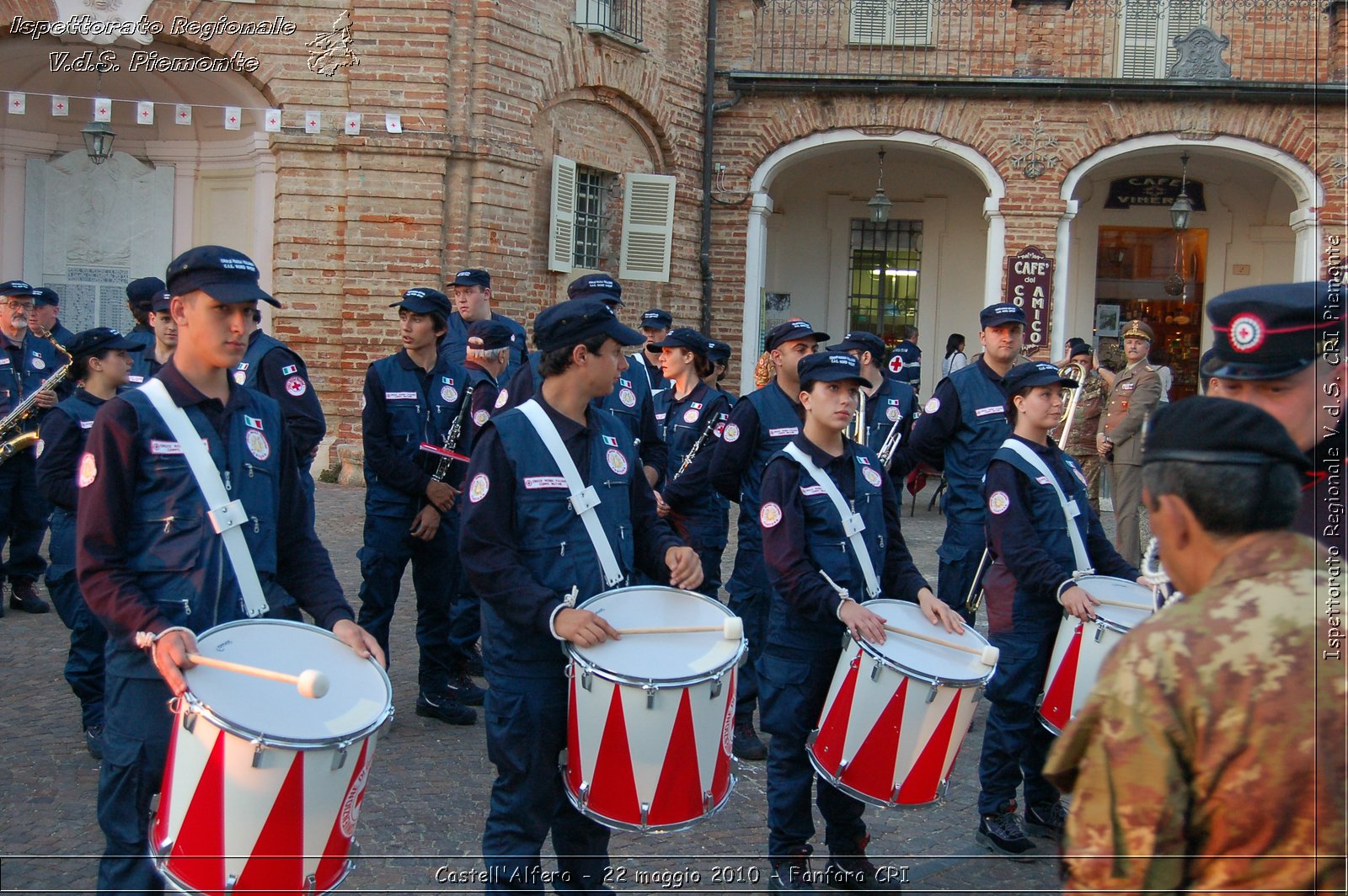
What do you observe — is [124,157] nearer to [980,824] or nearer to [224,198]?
[224,198]

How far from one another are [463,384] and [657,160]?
1041cm

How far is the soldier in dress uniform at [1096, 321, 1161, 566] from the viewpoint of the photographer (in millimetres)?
11055

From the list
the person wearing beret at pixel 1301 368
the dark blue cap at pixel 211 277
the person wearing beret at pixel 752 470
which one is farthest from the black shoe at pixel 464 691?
the person wearing beret at pixel 1301 368

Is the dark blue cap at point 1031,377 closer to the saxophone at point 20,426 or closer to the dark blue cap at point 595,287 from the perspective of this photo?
the dark blue cap at point 595,287

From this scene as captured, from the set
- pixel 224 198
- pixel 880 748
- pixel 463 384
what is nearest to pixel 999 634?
pixel 880 748

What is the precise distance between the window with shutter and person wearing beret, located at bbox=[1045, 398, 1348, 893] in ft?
47.4

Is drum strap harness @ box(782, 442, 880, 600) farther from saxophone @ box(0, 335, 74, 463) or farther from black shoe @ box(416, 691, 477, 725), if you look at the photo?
saxophone @ box(0, 335, 74, 463)

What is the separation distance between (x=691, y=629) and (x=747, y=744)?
254cm

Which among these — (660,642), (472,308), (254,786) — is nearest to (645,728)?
(660,642)

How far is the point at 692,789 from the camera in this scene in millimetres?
3525

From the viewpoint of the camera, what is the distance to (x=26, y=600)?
27.7ft

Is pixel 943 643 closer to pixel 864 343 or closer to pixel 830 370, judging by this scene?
pixel 830 370

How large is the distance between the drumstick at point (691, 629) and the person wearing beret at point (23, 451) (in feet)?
20.0

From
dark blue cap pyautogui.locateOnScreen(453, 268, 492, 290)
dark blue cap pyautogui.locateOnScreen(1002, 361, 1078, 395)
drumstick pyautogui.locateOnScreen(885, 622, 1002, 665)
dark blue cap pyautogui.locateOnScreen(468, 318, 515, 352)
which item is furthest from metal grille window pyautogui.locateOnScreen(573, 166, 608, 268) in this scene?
drumstick pyautogui.locateOnScreen(885, 622, 1002, 665)
